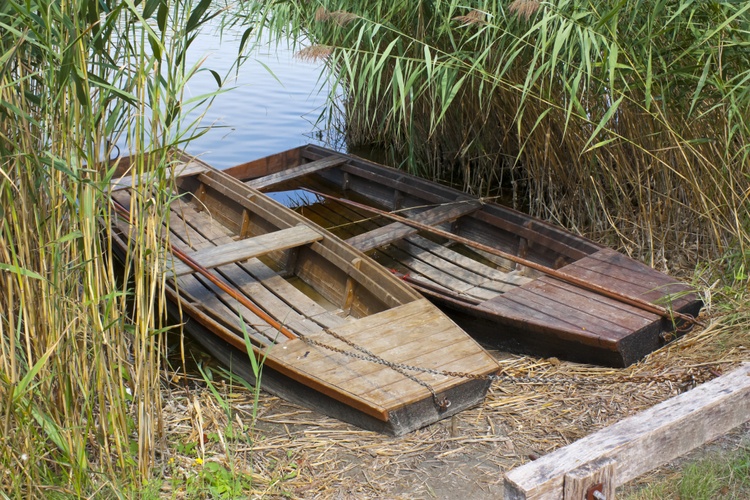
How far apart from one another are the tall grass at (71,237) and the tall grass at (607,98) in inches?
65.9

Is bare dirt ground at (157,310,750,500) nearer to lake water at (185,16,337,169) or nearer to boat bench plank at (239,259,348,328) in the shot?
boat bench plank at (239,259,348,328)

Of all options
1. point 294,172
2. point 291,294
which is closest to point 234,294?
point 291,294

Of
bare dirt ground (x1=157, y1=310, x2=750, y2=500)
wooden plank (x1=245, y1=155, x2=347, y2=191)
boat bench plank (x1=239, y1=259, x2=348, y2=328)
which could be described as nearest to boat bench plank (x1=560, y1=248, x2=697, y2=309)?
bare dirt ground (x1=157, y1=310, x2=750, y2=500)

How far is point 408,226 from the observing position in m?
5.07

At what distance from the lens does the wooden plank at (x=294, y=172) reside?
6146 millimetres

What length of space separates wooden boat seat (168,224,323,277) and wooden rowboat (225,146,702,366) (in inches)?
14.7

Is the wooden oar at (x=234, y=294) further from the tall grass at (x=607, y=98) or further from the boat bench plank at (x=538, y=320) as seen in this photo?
the tall grass at (x=607, y=98)

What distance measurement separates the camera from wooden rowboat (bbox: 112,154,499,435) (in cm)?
329

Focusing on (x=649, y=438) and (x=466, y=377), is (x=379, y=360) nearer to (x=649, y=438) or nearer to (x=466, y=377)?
(x=466, y=377)

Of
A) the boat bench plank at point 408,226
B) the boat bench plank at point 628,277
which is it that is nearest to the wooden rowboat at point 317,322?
the boat bench plank at point 408,226

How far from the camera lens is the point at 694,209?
14.1 ft

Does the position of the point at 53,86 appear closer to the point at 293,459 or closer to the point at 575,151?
the point at 293,459

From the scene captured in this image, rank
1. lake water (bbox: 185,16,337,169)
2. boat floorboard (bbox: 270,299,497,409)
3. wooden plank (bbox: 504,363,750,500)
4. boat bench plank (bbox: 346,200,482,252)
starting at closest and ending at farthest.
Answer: wooden plank (bbox: 504,363,750,500) → boat floorboard (bbox: 270,299,497,409) → boat bench plank (bbox: 346,200,482,252) → lake water (bbox: 185,16,337,169)

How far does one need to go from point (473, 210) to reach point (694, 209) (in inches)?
54.3
